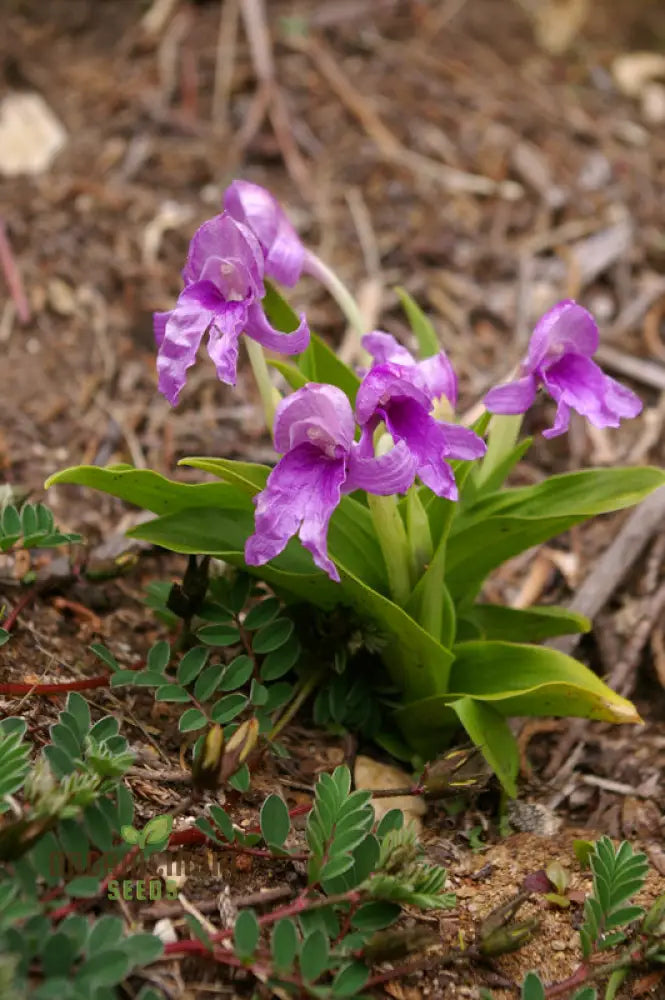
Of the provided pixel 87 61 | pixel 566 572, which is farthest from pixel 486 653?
pixel 87 61

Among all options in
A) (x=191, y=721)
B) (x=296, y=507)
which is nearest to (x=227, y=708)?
(x=191, y=721)

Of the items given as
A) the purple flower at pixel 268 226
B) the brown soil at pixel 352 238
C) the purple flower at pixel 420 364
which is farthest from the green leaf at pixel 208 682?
the purple flower at pixel 268 226

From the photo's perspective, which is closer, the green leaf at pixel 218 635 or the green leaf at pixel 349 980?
the green leaf at pixel 349 980

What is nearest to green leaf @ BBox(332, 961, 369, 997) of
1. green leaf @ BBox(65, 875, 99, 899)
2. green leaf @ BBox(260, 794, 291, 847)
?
green leaf @ BBox(260, 794, 291, 847)

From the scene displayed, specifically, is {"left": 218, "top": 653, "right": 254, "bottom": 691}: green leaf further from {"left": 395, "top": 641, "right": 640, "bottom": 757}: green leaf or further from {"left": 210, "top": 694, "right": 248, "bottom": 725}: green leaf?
{"left": 395, "top": 641, "right": 640, "bottom": 757}: green leaf

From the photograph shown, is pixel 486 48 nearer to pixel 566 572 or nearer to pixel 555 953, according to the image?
pixel 566 572

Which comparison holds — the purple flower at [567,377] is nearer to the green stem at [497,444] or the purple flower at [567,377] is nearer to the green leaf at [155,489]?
the green stem at [497,444]
